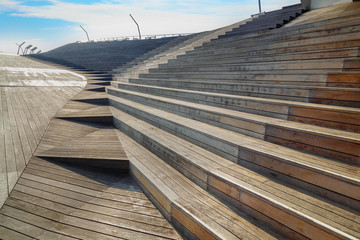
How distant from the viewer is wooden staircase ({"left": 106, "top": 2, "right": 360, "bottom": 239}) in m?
1.65

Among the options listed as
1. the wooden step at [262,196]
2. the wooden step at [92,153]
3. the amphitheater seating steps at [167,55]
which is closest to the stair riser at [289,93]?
the wooden step at [262,196]

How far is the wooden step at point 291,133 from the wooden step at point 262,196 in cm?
48

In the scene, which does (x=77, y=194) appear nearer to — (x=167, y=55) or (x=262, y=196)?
(x=262, y=196)

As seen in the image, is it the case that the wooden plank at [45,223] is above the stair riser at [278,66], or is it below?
below

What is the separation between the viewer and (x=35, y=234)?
7.06 ft

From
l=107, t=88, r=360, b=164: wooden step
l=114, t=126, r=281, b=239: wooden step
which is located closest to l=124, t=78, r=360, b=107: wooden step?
l=107, t=88, r=360, b=164: wooden step

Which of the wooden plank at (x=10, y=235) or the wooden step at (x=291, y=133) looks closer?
the wooden step at (x=291, y=133)

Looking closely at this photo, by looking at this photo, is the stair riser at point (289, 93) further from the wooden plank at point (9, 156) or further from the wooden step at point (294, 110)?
the wooden plank at point (9, 156)

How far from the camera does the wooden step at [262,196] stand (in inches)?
56.5

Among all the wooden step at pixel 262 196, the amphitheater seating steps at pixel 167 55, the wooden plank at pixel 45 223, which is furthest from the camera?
the amphitheater seating steps at pixel 167 55

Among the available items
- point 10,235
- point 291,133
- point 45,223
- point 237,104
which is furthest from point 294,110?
point 10,235

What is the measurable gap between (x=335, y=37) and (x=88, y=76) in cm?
1126

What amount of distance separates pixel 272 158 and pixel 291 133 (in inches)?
15.1

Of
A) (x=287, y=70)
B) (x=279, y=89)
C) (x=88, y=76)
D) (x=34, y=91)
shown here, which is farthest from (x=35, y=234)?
(x=88, y=76)
